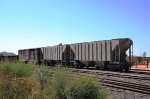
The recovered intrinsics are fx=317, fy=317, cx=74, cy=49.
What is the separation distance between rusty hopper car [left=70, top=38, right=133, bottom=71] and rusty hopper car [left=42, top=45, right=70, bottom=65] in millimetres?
4650

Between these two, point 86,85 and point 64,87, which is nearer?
point 86,85

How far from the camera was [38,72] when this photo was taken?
608 inches

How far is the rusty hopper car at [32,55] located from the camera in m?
51.3

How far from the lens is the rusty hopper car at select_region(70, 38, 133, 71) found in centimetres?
3017

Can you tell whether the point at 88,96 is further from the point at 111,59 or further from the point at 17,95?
the point at 111,59

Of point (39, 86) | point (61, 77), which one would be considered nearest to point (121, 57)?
point (39, 86)

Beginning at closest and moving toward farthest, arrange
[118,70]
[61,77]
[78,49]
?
[61,77], [118,70], [78,49]

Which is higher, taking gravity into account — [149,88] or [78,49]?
[78,49]

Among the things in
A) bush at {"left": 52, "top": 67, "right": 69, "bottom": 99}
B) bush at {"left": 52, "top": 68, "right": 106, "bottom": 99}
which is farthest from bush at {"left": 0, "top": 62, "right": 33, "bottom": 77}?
bush at {"left": 52, "top": 68, "right": 106, "bottom": 99}

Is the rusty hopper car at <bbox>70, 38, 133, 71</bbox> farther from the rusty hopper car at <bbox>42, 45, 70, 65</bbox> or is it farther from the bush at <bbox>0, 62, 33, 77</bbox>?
the bush at <bbox>0, 62, 33, 77</bbox>

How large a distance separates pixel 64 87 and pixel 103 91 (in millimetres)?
1364

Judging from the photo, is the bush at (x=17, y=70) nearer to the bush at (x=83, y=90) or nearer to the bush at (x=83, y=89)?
the bush at (x=83, y=90)

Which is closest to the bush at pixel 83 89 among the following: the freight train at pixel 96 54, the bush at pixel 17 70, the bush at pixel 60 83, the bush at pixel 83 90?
the bush at pixel 83 90

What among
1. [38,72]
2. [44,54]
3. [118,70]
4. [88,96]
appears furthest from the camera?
[44,54]
